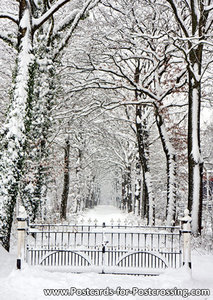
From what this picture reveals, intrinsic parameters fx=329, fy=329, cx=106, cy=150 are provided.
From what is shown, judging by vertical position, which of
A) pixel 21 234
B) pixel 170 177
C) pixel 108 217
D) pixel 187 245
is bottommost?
pixel 108 217

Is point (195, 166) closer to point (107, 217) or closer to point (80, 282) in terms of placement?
point (80, 282)

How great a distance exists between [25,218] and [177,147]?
14.8 meters

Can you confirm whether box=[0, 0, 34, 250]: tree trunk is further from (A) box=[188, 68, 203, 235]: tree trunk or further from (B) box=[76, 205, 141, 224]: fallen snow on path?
(A) box=[188, 68, 203, 235]: tree trunk

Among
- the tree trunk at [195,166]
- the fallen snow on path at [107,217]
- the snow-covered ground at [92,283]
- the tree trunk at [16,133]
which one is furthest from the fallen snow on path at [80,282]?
the fallen snow on path at [107,217]

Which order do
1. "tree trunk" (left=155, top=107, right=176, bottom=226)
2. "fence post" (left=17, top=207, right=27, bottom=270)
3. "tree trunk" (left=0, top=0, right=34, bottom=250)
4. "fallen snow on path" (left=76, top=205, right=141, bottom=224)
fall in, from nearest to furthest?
"fence post" (left=17, top=207, right=27, bottom=270) → "tree trunk" (left=0, top=0, right=34, bottom=250) → "tree trunk" (left=155, top=107, right=176, bottom=226) → "fallen snow on path" (left=76, top=205, right=141, bottom=224)

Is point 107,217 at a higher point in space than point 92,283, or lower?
lower

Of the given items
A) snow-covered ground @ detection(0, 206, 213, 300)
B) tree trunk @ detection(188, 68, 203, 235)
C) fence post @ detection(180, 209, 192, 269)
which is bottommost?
snow-covered ground @ detection(0, 206, 213, 300)

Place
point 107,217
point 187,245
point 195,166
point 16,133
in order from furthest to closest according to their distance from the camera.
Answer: point 107,217, point 195,166, point 16,133, point 187,245

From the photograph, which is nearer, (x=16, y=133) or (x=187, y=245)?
(x=187, y=245)

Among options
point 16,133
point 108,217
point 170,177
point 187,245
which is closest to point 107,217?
point 108,217

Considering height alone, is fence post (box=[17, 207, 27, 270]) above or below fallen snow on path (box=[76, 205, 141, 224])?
above

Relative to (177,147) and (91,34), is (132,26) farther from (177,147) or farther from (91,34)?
(177,147)

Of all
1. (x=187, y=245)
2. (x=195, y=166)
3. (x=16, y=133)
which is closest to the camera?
(x=187, y=245)

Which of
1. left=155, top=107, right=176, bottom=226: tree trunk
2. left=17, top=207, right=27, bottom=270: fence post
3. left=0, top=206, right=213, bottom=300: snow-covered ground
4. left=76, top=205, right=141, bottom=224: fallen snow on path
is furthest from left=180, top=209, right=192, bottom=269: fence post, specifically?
left=155, top=107, right=176, bottom=226: tree trunk
